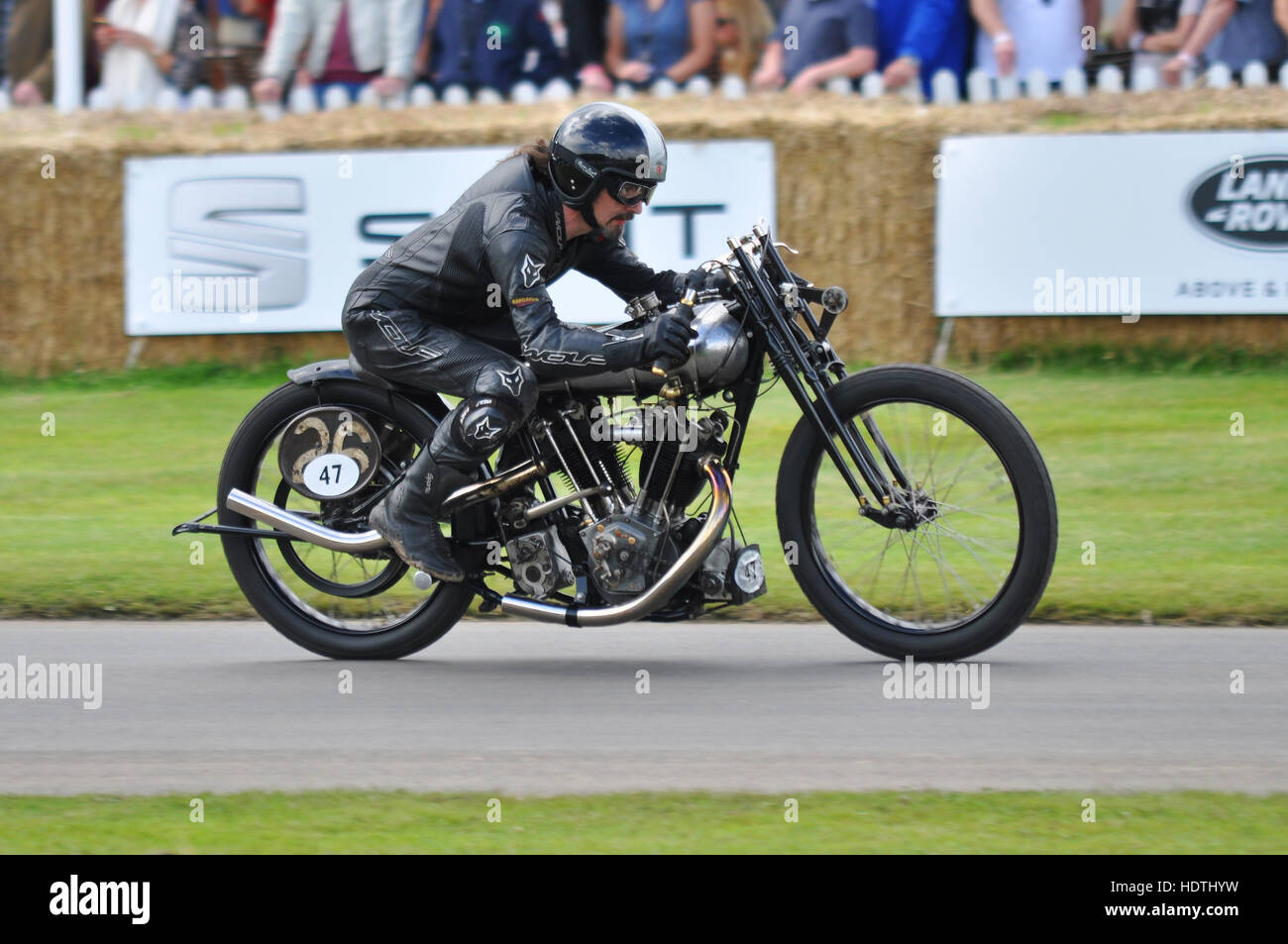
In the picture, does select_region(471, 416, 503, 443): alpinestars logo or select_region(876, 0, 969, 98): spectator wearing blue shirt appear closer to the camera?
select_region(471, 416, 503, 443): alpinestars logo

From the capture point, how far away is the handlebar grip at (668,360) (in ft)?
17.1

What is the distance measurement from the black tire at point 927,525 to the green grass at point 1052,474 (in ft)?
2.92

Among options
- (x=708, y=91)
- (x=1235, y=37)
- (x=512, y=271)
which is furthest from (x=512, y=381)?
(x=1235, y=37)

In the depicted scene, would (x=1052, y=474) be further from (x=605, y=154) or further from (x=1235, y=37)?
(x=605, y=154)

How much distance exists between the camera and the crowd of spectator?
35.8 feet

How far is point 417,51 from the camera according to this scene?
1172 centimetres

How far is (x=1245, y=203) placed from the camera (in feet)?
32.5

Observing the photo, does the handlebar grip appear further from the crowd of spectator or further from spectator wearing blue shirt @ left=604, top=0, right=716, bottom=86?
spectator wearing blue shirt @ left=604, top=0, right=716, bottom=86

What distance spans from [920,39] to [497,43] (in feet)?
8.56

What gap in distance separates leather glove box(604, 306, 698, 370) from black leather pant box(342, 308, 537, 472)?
0.29 metres

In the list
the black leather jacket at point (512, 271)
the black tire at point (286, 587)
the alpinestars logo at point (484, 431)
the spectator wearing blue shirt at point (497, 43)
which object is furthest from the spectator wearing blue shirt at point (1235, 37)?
the alpinestars logo at point (484, 431)

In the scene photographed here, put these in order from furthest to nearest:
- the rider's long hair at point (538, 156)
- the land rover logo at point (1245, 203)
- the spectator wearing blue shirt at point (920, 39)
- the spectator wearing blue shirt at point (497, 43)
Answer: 1. the spectator wearing blue shirt at point (497, 43)
2. the spectator wearing blue shirt at point (920, 39)
3. the land rover logo at point (1245, 203)
4. the rider's long hair at point (538, 156)

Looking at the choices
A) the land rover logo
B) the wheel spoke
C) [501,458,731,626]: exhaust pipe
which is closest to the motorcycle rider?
[501,458,731,626]: exhaust pipe

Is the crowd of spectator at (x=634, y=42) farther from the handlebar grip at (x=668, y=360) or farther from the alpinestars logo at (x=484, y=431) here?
the alpinestars logo at (x=484, y=431)
